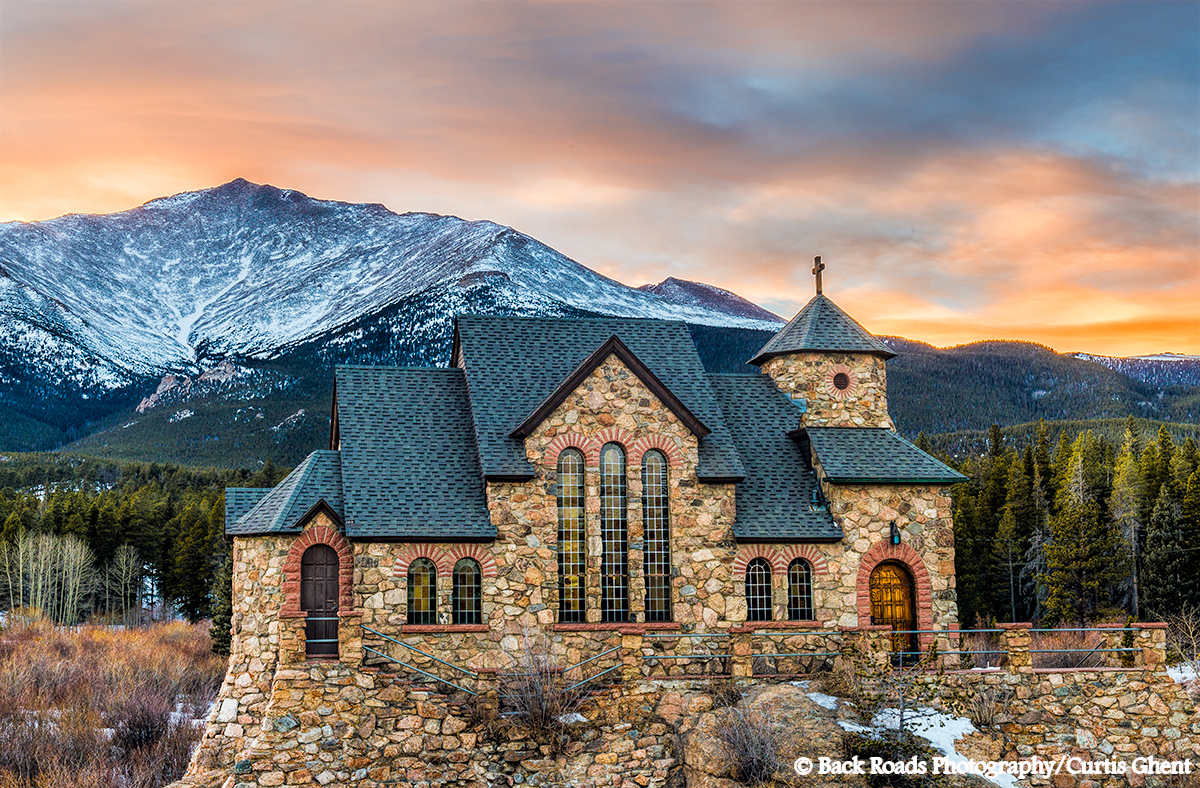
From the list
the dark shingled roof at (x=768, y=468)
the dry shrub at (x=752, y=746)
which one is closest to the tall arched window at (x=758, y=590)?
the dark shingled roof at (x=768, y=468)

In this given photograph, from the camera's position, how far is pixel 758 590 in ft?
93.3

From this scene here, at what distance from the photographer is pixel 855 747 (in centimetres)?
2117

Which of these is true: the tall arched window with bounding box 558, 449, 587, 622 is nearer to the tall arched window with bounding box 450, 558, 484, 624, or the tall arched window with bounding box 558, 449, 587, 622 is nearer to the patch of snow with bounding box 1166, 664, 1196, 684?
the tall arched window with bounding box 450, 558, 484, 624

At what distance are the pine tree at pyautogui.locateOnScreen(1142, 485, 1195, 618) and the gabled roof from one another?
41.2m

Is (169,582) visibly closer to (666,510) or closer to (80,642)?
(80,642)

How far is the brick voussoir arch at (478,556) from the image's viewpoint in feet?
87.5

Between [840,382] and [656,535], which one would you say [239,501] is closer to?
[656,535]

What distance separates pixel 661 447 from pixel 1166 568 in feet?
138

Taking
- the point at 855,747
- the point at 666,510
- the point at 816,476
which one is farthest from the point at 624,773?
the point at 816,476

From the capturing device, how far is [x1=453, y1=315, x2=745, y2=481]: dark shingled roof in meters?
28.2

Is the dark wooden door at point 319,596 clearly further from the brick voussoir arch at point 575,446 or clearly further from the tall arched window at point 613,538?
the tall arched window at point 613,538

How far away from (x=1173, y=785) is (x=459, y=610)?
17345 mm

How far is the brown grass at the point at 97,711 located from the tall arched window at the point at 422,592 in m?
8.70

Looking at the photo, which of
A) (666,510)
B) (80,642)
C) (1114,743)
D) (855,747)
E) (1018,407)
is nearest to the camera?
(855,747)
